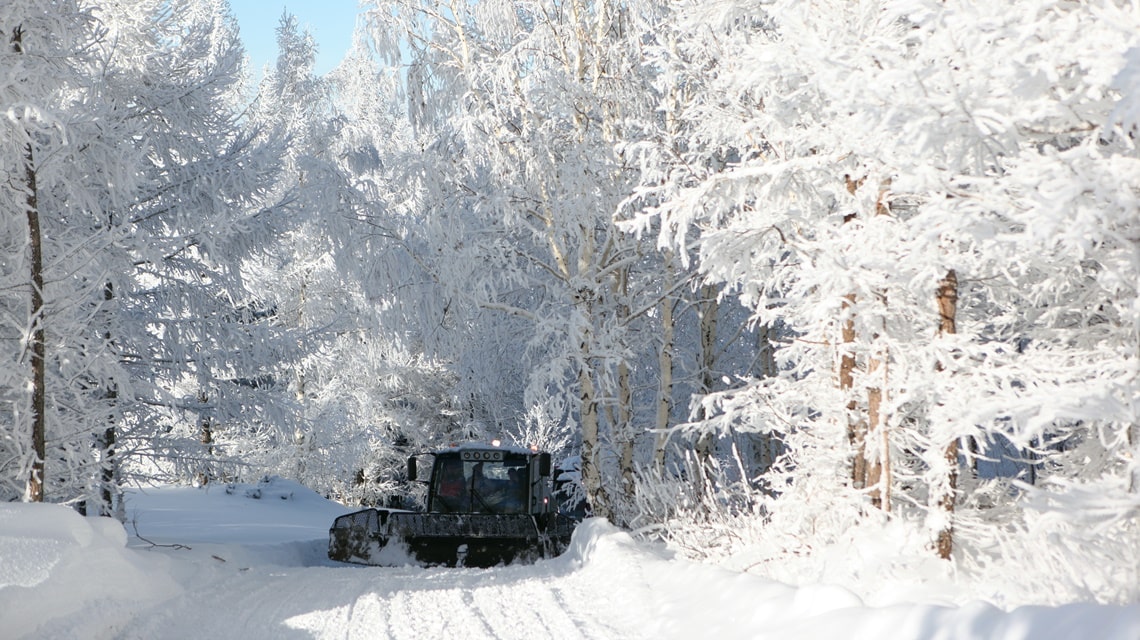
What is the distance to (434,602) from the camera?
8.30 meters

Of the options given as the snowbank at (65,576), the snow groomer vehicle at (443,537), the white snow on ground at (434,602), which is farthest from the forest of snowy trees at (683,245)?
the snowbank at (65,576)

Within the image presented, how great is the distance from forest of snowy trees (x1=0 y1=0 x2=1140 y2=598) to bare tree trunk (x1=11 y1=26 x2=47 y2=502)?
0.03 metres

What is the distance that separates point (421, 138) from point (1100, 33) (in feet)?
40.5

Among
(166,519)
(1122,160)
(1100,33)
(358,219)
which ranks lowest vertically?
(166,519)

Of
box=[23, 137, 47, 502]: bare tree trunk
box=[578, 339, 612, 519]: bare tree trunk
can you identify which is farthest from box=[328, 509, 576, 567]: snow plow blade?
box=[23, 137, 47, 502]: bare tree trunk

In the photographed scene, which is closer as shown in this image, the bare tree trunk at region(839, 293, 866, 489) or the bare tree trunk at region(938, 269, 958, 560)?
the bare tree trunk at region(938, 269, 958, 560)

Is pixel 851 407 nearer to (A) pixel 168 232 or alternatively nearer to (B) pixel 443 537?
(B) pixel 443 537

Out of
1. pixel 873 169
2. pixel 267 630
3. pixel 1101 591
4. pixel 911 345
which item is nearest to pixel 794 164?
pixel 873 169

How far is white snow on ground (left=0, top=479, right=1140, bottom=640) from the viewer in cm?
450

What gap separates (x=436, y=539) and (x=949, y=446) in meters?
8.03

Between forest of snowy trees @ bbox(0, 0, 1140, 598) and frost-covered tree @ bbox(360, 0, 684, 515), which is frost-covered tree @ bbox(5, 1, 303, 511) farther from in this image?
frost-covered tree @ bbox(360, 0, 684, 515)

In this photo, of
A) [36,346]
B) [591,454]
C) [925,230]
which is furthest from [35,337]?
[925,230]

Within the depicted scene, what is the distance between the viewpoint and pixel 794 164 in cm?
771

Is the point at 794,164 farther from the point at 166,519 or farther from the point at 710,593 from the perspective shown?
the point at 166,519
